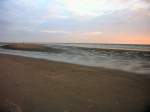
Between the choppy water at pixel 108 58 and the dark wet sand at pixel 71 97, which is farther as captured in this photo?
the choppy water at pixel 108 58

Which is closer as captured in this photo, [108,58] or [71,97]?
[71,97]

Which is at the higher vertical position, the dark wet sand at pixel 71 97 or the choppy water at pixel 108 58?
the choppy water at pixel 108 58

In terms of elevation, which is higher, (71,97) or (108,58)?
(108,58)

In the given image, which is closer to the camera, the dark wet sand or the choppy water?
the dark wet sand

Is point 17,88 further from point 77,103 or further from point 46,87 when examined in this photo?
point 77,103

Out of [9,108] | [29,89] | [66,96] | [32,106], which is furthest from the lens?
[29,89]

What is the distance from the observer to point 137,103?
388cm

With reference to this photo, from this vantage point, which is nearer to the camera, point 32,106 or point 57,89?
point 32,106

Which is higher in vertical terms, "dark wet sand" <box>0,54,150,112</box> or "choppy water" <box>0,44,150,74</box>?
"choppy water" <box>0,44,150,74</box>

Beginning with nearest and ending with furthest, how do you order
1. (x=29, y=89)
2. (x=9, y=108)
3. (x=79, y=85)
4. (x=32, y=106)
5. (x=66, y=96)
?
(x=9, y=108) < (x=32, y=106) < (x=66, y=96) < (x=29, y=89) < (x=79, y=85)

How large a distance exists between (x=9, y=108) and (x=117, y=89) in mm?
2972

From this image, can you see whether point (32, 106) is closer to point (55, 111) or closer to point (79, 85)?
point (55, 111)

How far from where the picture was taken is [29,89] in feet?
15.1

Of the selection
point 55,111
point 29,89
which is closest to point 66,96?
point 55,111
